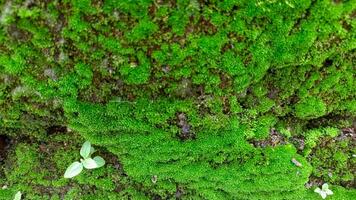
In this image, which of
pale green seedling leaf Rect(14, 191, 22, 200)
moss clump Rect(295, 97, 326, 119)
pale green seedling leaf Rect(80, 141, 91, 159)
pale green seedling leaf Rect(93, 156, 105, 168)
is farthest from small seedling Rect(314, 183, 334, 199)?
pale green seedling leaf Rect(14, 191, 22, 200)

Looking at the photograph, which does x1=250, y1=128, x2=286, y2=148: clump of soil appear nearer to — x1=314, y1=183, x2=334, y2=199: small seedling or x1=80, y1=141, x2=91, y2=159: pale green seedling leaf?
x1=314, y1=183, x2=334, y2=199: small seedling

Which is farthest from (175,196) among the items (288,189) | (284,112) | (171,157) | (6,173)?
(6,173)

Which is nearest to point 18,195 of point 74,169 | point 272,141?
point 74,169

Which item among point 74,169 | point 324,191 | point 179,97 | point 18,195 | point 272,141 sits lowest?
point 18,195

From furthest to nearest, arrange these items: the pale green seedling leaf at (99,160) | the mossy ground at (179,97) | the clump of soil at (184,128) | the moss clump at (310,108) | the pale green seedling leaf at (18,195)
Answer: the pale green seedling leaf at (18,195) → the pale green seedling leaf at (99,160) → the moss clump at (310,108) → the clump of soil at (184,128) → the mossy ground at (179,97)

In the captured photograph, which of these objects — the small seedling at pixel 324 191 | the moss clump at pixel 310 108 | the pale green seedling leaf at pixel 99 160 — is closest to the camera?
the moss clump at pixel 310 108

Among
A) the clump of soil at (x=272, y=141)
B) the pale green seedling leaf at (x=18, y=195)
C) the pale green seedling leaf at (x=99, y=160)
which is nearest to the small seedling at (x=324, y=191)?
the clump of soil at (x=272, y=141)

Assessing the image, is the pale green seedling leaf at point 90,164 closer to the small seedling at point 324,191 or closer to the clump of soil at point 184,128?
the clump of soil at point 184,128

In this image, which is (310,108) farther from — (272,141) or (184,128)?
(184,128)
